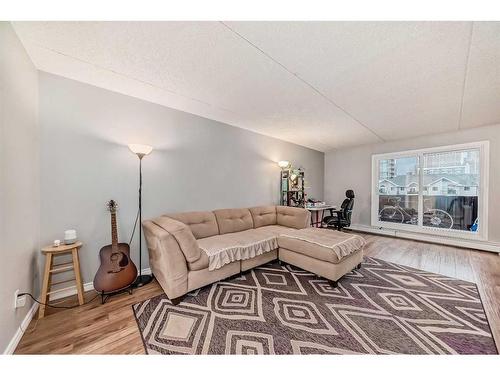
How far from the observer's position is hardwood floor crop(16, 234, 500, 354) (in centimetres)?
133

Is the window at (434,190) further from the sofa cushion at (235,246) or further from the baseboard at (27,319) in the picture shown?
the baseboard at (27,319)

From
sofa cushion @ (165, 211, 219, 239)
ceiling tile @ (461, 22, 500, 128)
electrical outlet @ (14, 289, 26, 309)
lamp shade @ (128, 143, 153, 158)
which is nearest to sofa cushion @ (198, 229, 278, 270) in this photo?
sofa cushion @ (165, 211, 219, 239)

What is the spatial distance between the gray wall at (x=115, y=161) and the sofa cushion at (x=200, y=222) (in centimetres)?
23

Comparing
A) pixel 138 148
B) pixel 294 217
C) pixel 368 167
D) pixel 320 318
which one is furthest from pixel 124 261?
pixel 368 167

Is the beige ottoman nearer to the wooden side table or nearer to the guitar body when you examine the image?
the guitar body

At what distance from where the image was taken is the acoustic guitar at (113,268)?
188 centimetres

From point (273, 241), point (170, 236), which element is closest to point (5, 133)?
point (170, 236)

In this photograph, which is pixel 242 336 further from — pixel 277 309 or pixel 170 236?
pixel 170 236

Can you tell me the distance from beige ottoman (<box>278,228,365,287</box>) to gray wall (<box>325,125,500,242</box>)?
280 centimetres

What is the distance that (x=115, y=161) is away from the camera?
7.29 feet

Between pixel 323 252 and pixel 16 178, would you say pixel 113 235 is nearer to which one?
pixel 16 178

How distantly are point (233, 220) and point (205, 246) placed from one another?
2.90ft

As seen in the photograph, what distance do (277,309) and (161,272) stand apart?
1252 millimetres

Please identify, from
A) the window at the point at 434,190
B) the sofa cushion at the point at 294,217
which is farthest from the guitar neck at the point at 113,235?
the window at the point at 434,190
